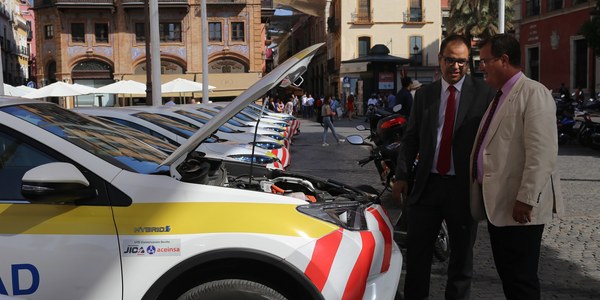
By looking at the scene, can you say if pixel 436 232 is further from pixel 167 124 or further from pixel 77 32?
pixel 77 32

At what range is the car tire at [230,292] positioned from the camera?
3.10 metres

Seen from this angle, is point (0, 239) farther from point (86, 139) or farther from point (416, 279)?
point (416, 279)

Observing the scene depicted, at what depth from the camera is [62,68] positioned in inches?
1742

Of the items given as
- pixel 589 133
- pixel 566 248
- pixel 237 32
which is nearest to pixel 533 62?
pixel 237 32

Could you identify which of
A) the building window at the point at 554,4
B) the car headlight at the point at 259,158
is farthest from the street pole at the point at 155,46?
the building window at the point at 554,4

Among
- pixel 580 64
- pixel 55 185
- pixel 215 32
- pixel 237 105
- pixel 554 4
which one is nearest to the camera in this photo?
pixel 55 185

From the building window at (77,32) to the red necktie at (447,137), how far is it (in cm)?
4444

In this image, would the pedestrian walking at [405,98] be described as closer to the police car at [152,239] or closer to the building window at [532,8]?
the police car at [152,239]

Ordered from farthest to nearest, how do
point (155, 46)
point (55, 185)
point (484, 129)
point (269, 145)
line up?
point (155, 46), point (269, 145), point (484, 129), point (55, 185)

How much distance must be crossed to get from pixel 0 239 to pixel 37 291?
302 millimetres

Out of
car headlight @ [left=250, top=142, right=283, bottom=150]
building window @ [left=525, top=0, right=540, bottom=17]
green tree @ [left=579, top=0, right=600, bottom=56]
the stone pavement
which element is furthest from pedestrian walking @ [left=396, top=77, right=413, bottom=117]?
building window @ [left=525, top=0, right=540, bottom=17]

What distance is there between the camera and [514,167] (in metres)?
3.60

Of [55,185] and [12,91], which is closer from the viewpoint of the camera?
[55,185]

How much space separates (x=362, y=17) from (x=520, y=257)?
48175 millimetres
